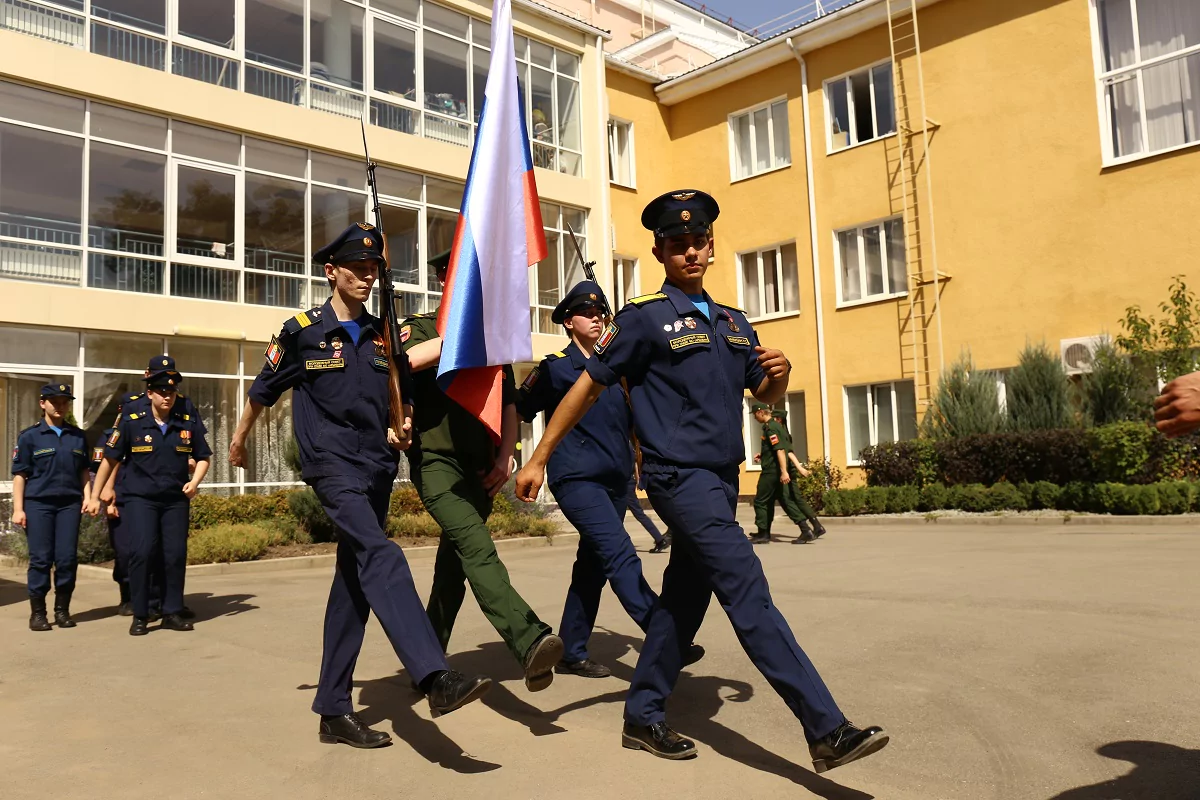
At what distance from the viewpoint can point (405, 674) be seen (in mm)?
5891

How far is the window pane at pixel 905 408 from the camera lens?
75.4 feet

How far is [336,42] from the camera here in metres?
21.0

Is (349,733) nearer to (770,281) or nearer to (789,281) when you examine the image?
(789,281)

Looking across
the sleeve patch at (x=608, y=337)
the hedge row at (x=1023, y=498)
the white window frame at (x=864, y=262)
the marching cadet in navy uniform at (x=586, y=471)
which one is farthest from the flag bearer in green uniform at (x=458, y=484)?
the white window frame at (x=864, y=262)

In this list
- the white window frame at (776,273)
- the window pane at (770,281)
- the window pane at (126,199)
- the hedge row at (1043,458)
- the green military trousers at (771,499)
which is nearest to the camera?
the green military trousers at (771,499)

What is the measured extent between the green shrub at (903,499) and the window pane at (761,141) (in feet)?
35.6

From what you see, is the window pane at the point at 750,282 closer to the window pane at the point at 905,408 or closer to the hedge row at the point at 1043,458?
the window pane at the point at 905,408

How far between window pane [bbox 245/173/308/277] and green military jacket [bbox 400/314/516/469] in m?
15.3

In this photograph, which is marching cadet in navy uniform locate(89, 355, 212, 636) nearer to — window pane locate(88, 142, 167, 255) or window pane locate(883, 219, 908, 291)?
window pane locate(88, 142, 167, 255)

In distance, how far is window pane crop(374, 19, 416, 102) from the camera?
21594mm

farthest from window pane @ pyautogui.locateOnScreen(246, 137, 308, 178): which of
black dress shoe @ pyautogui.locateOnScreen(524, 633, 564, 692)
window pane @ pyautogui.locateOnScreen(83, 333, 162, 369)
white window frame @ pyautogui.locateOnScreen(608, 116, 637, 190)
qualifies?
black dress shoe @ pyautogui.locateOnScreen(524, 633, 564, 692)

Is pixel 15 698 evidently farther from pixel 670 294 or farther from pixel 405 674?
pixel 670 294

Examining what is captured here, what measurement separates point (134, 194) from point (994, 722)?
695 inches

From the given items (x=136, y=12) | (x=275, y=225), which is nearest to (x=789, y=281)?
(x=275, y=225)
